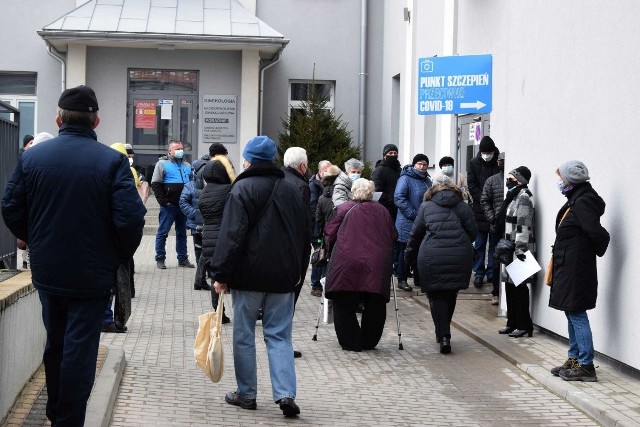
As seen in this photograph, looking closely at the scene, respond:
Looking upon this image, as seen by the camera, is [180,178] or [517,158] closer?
[517,158]

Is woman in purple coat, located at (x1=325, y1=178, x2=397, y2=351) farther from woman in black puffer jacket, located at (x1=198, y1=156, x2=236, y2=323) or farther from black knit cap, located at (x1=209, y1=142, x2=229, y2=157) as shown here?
black knit cap, located at (x1=209, y1=142, x2=229, y2=157)

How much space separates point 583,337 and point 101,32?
1709cm

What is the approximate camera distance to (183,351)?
10.2 meters

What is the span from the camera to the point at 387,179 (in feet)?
51.4

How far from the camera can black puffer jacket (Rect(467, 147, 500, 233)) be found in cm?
1466

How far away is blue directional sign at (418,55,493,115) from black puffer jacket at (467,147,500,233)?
2.71 ft

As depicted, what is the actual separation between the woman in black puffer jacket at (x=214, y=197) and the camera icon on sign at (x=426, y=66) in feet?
12.7

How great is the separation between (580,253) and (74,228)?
451cm

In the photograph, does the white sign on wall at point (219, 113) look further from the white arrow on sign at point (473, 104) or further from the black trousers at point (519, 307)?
the black trousers at point (519, 307)

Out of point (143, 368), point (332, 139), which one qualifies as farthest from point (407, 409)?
point (332, 139)

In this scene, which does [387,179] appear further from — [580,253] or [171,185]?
[580,253]

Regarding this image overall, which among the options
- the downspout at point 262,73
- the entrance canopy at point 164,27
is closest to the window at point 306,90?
the downspout at point 262,73

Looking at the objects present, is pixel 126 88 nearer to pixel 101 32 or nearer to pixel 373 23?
pixel 101 32

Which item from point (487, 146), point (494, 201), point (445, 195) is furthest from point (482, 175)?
point (445, 195)
